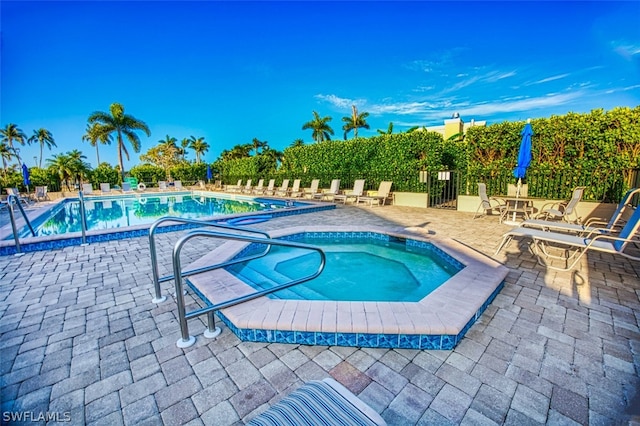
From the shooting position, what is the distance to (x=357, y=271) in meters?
4.94

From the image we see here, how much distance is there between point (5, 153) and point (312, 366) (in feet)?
167

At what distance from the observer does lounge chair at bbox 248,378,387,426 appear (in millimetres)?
1118

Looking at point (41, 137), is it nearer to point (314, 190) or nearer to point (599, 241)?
point (314, 190)

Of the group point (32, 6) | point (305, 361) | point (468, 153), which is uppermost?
point (32, 6)

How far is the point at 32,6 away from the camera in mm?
8008

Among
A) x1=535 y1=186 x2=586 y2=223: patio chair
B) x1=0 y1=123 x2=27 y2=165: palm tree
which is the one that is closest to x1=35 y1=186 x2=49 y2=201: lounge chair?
x1=535 y1=186 x2=586 y2=223: patio chair

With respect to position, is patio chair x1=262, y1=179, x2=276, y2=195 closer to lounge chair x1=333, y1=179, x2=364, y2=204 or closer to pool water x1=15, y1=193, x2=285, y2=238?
pool water x1=15, y1=193, x2=285, y2=238

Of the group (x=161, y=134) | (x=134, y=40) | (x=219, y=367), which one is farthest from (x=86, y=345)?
(x=161, y=134)

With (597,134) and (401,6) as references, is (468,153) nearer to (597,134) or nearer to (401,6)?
(597,134)

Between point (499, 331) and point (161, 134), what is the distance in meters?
51.1

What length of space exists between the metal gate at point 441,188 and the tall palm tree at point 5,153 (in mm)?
48819

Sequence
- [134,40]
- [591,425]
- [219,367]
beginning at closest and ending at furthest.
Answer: [591,425] < [219,367] < [134,40]

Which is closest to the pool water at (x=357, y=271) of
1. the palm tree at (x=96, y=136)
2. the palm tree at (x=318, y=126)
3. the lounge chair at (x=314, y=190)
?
the lounge chair at (x=314, y=190)

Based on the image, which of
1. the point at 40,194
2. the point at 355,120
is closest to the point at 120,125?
the point at 40,194
